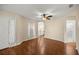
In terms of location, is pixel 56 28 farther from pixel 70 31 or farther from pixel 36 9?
pixel 36 9

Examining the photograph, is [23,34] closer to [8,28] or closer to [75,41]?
[8,28]

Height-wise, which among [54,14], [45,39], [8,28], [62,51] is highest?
[54,14]

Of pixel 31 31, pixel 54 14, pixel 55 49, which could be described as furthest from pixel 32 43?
pixel 54 14

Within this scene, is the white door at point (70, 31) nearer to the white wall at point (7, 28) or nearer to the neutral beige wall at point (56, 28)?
the neutral beige wall at point (56, 28)

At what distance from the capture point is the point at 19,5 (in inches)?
98.7

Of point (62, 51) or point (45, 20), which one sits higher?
point (45, 20)

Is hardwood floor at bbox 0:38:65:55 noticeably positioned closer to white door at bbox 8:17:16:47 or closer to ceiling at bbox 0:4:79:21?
white door at bbox 8:17:16:47

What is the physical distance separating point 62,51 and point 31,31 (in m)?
0.57

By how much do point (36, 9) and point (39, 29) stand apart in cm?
32

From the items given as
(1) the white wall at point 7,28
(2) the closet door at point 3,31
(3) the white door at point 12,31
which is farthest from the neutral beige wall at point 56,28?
(2) the closet door at point 3,31

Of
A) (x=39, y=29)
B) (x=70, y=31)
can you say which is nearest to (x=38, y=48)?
(x=39, y=29)

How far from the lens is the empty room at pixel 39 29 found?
8.31 feet

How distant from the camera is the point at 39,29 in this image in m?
2.61
